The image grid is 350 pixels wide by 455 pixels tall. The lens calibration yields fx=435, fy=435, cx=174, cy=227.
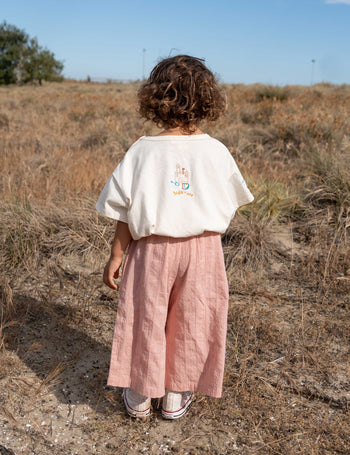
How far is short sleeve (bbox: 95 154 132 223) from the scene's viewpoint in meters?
1.61

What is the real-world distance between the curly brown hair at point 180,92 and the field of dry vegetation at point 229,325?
1.32 metres

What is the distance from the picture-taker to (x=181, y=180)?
1.63 metres

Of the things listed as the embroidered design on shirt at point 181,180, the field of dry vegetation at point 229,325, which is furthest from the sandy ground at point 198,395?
the embroidered design on shirt at point 181,180

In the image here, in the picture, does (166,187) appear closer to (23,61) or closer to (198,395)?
A: (198,395)

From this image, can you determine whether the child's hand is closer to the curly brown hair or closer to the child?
the child

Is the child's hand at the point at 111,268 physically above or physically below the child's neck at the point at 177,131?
below

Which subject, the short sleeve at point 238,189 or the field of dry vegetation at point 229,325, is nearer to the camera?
the short sleeve at point 238,189

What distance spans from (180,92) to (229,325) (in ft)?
5.25

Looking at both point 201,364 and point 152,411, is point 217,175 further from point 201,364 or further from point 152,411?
point 152,411

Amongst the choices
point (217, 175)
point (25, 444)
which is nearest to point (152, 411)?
point (25, 444)

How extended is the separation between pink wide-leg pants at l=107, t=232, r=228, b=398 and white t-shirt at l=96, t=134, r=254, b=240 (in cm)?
11

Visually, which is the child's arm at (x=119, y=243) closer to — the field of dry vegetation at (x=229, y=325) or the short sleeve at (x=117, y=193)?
the short sleeve at (x=117, y=193)

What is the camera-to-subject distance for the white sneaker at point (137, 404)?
1.92m

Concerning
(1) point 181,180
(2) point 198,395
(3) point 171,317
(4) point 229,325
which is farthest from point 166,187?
(4) point 229,325
